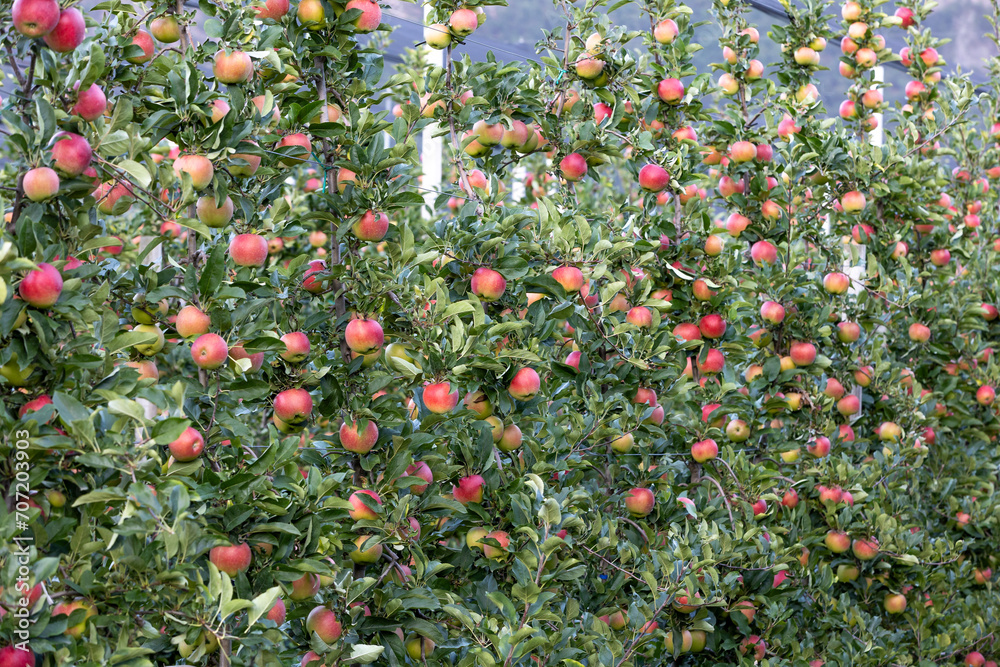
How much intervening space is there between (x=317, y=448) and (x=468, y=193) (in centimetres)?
62

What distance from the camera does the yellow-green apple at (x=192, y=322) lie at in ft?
4.30

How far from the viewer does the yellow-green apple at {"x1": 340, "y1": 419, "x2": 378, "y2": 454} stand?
149cm

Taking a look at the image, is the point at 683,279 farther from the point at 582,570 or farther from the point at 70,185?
the point at 70,185

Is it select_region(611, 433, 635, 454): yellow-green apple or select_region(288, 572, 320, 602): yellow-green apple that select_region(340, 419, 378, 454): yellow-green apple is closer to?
select_region(288, 572, 320, 602): yellow-green apple

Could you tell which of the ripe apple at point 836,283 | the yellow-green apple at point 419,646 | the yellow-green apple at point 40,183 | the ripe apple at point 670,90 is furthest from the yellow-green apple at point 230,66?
the ripe apple at point 836,283

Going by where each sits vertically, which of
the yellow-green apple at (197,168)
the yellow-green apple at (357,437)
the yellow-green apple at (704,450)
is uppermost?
the yellow-green apple at (197,168)

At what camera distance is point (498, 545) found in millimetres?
1579

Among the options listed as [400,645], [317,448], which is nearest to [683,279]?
[317,448]

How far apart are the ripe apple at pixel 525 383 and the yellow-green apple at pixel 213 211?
0.59 meters

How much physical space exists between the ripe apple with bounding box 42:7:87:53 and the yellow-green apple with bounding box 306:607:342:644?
3.06ft

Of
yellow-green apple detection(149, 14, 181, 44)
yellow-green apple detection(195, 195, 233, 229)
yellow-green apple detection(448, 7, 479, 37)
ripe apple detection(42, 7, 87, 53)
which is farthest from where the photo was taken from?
yellow-green apple detection(448, 7, 479, 37)

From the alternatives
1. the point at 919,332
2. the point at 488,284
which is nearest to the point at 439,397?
the point at 488,284

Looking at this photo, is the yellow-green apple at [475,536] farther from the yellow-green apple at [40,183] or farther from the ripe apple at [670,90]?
the ripe apple at [670,90]

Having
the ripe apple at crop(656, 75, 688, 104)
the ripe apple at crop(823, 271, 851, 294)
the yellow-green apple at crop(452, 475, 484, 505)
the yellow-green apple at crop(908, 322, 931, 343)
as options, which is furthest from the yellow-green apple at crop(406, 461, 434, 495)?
the yellow-green apple at crop(908, 322, 931, 343)
